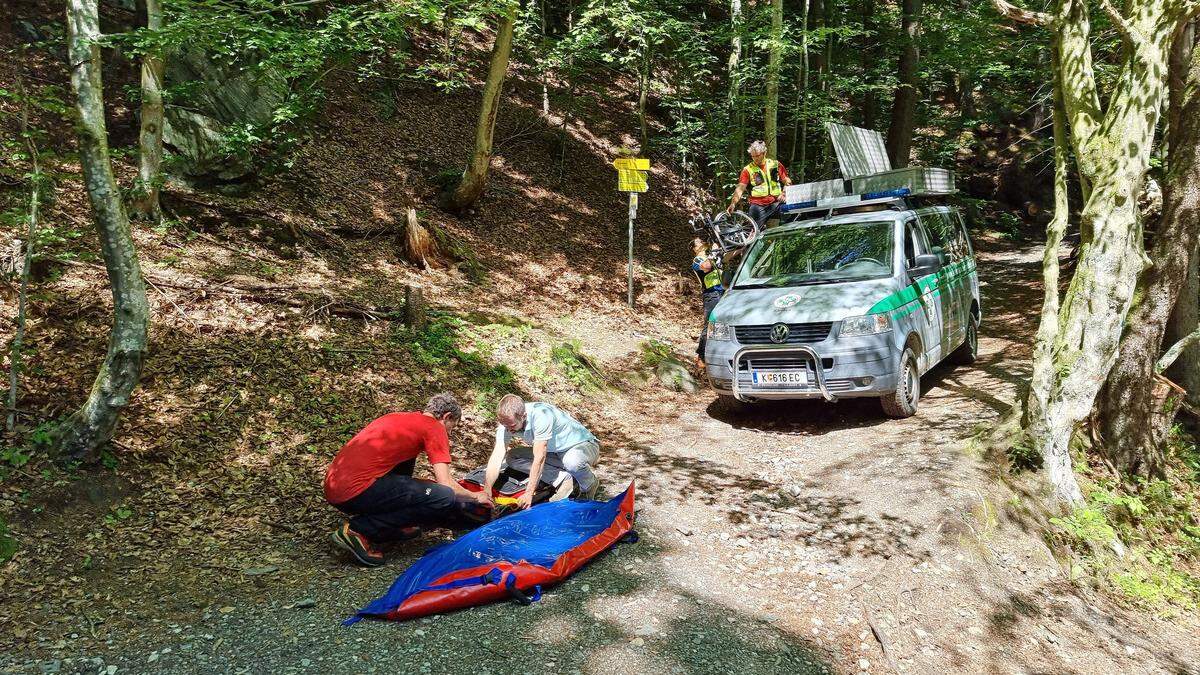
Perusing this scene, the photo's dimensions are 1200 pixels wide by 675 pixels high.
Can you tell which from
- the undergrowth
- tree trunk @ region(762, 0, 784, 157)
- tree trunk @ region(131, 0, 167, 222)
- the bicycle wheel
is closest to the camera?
the undergrowth

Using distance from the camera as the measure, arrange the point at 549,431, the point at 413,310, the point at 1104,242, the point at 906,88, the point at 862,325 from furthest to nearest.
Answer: the point at 906,88, the point at 413,310, the point at 862,325, the point at 1104,242, the point at 549,431

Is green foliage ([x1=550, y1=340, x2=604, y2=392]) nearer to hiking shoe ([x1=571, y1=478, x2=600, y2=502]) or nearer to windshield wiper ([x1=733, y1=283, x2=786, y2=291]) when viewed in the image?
windshield wiper ([x1=733, y1=283, x2=786, y2=291])

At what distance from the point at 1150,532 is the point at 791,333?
4.19 metres

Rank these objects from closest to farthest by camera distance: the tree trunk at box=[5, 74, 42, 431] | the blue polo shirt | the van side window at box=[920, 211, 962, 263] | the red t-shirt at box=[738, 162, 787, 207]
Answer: the tree trunk at box=[5, 74, 42, 431] < the blue polo shirt < the van side window at box=[920, 211, 962, 263] < the red t-shirt at box=[738, 162, 787, 207]

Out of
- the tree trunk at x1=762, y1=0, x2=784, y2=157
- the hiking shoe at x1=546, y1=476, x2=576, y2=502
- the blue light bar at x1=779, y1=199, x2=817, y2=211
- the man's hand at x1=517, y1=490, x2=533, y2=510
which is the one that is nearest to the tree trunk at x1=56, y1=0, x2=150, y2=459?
the man's hand at x1=517, y1=490, x2=533, y2=510

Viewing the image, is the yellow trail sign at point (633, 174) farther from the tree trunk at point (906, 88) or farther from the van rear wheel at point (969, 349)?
the tree trunk at point (906, 88)

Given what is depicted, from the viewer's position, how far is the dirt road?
12.6 feet

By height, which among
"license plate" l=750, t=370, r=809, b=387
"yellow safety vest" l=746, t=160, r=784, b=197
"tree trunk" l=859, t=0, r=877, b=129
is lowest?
"license plate" l=750, t=370, r=809, b=387

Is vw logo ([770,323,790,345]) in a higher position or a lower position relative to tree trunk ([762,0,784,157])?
lower

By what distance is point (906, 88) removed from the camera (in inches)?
675

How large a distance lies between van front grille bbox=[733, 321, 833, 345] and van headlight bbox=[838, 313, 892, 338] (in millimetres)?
144

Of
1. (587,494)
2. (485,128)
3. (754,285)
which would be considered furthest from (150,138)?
(754,285)

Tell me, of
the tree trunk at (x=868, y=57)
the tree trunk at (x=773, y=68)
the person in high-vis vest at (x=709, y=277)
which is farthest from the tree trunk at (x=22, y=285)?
the tree trunk at (x=868, y=57)

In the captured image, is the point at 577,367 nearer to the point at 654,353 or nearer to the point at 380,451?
the point at 654,353
